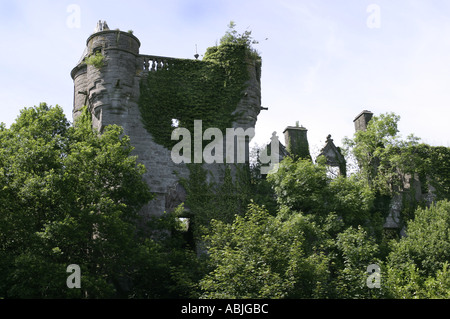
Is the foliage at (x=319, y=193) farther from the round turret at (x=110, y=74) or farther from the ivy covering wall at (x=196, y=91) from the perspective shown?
the round turret at (x=110, y=74)

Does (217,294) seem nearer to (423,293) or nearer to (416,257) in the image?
(423,293)

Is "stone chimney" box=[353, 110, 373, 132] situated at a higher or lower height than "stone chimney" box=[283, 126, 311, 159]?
higher

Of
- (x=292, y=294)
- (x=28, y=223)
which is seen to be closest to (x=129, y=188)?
(x=28, y=223)

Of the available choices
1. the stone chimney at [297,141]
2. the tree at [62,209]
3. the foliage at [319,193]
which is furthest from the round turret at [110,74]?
the stone chimney at [297,141]

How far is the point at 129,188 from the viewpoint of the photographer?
22.4 m

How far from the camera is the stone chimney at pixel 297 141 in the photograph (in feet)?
102

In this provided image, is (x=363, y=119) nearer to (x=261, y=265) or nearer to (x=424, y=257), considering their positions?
(x=424, y=257)

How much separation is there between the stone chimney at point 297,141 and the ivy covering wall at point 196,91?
4.25 m

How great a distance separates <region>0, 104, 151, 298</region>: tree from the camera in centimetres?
1898

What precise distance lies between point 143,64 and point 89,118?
3.63 metres

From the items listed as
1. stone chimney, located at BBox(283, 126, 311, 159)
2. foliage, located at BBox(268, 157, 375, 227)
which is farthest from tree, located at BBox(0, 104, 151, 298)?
stone chimney, located at BBox(283, 126, 311, 159)

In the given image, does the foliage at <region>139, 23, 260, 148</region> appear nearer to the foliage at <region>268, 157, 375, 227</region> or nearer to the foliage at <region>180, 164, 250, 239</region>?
the foliage at <region>180, 164, 250, 239</region>

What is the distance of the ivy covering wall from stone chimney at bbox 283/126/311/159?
4.25 metres

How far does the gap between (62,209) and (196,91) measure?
33.8 ft
